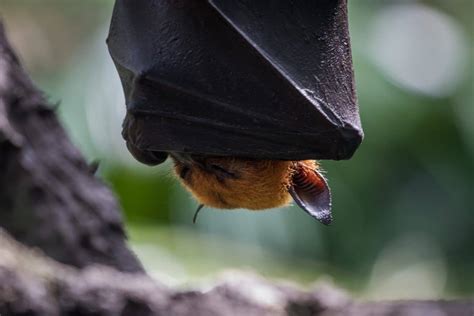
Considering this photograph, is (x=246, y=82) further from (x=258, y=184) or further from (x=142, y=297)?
(x=142, y=297)

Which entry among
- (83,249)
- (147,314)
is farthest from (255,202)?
(83,249)

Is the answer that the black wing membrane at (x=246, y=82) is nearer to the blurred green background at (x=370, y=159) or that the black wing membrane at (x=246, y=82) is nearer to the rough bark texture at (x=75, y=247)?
the rough bark texture at (x=75, y=247)

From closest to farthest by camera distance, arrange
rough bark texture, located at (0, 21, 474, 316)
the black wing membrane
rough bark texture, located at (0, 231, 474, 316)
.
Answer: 1. the black wing membrane
2. rough bark texture, located at (0, 231, 474, 316)
3. rough bark texture, located at (0, 21, 474, 316)

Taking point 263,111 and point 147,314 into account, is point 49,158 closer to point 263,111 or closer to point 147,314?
point 147,314

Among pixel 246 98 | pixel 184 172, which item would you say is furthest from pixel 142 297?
pixel 246 98

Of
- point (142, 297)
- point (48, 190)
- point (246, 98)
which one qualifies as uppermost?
point (246, 98)

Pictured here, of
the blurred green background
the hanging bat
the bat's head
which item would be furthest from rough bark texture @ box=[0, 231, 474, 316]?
the blurred green background

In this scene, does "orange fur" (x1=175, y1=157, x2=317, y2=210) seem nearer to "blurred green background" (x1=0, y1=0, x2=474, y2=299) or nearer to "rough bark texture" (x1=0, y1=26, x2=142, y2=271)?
"rough bark texture" (x1=0, y1=26, x2=142, y2=271)

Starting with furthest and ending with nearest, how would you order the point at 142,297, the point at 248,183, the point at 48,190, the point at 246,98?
the point at 48,190
the point at 142,297
the point at 246,98
the point at 248,183
